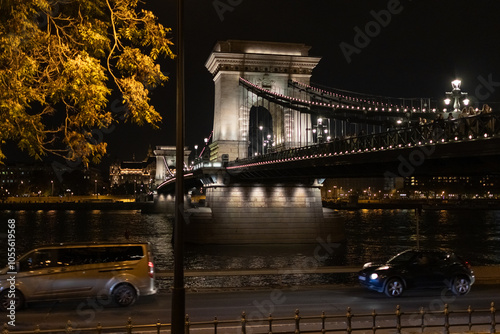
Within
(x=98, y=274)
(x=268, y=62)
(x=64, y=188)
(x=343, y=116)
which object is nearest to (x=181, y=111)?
(x=98, y=274)

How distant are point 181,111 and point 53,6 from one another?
3.74m

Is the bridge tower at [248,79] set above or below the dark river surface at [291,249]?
above

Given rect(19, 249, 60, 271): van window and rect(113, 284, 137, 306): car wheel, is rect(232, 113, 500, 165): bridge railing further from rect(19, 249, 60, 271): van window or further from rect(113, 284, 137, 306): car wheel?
rect(19, 249, 60, 271): van window

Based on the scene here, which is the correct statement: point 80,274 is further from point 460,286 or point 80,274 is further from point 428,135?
point 428,135

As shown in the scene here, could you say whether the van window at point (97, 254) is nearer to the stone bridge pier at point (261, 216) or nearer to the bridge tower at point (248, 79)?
the stone bridge pier at point (261, 216)

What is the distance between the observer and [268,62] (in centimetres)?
7575

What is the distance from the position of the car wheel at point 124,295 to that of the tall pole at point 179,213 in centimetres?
713

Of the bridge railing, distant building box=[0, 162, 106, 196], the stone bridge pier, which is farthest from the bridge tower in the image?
distant building box=[0, 162, 106, 196]

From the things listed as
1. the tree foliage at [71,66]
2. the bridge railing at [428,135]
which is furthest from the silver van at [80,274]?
the bridge railing at [428,135]

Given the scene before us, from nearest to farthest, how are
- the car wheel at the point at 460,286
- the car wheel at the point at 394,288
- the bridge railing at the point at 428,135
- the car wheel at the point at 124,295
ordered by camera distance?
1. the car wheel at the point at 124,295
2. the car wheel at the point at 394,288
3. the car wheel at the point at 460,286
4. the bridge railing at the point at 428,135

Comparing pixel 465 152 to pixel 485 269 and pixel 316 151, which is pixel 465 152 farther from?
pixel 316 151

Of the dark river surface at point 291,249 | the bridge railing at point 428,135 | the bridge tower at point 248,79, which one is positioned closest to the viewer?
the bridge railing at point 428,135

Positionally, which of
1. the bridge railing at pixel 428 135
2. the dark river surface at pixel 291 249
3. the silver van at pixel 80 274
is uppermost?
the bridge railing at pixel 428 135

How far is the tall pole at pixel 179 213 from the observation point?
8383 millimetres
